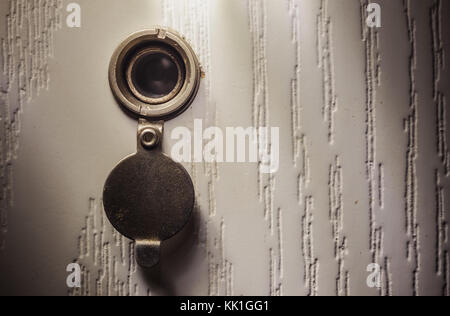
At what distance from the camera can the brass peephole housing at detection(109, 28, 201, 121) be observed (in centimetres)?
28

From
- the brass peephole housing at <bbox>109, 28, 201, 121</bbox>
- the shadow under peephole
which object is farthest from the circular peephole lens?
the shadow under peephole

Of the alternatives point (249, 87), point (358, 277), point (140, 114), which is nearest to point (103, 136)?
point (140, 114)

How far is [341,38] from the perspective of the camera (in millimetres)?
289

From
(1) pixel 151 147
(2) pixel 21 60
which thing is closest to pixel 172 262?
(1) pixel 151 147

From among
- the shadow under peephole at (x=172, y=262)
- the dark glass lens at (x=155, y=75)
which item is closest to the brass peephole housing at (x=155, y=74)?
the dark glass lens at (x=155, y=75)

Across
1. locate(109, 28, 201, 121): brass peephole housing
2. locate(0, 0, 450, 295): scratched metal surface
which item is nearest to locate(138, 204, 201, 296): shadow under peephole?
locate(0, 0, 450, 295): scratched metal surface

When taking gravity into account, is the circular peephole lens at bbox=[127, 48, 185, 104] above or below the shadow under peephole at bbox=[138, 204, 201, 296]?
above

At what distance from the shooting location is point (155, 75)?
0.95 ft

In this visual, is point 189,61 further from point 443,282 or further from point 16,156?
point 443,282

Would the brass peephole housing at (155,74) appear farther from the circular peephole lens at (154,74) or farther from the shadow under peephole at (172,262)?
the shadow under peephole at (172,262)

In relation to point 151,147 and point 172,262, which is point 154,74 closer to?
point 151,147

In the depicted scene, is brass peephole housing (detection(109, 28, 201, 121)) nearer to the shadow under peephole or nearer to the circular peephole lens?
the circular peephole lens

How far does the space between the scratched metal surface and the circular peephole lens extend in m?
0.02

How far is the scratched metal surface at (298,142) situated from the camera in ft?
0.95
